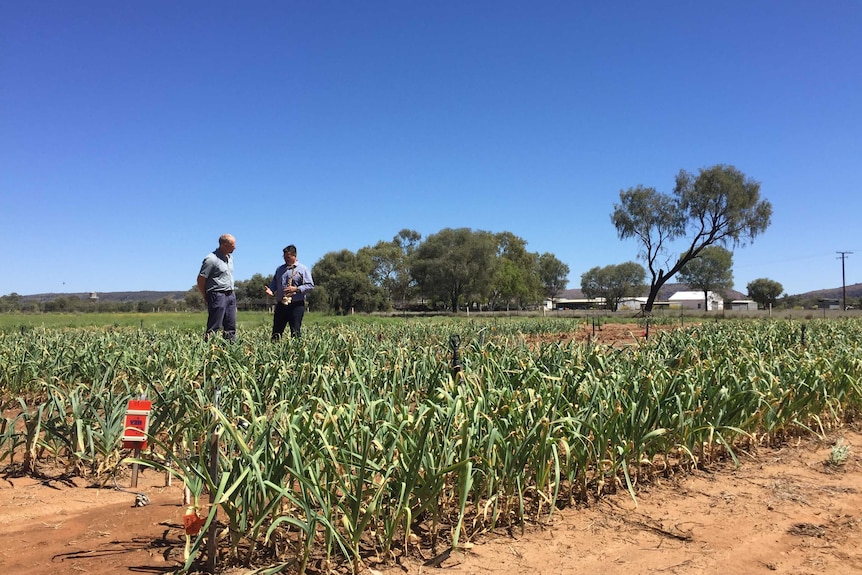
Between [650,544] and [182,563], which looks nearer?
[182,563]

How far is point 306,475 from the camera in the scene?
2.25 m

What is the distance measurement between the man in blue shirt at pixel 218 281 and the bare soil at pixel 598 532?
11.8ft

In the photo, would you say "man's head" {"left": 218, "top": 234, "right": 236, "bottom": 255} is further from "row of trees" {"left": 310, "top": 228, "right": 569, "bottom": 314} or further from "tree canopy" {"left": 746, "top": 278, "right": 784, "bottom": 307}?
"tree canopy" {"left": 746, "top": 278, "right": 784, "bottom": 307}

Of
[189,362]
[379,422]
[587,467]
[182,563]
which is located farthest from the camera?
[189,362]

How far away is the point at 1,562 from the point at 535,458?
2.12 m

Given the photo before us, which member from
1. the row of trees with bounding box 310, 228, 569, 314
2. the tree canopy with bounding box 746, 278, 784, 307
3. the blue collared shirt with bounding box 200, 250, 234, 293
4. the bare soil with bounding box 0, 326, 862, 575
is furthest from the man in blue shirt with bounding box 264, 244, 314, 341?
the tree canopy with bounding box 746, 278, 784, 307

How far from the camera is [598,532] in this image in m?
2.42

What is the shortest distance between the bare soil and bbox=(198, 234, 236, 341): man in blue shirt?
3584 millimetres

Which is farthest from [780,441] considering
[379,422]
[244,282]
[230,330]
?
[244,282]

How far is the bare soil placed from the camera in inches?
82.0

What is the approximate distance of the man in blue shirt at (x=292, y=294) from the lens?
7.08m

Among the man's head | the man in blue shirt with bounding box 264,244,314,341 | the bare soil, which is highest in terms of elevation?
the man's head

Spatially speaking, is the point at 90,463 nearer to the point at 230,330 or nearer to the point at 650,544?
the point at 650,544

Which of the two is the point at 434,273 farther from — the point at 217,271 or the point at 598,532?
the point at 598,532
